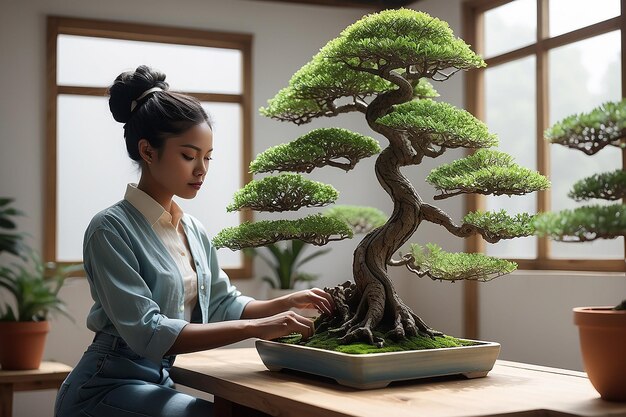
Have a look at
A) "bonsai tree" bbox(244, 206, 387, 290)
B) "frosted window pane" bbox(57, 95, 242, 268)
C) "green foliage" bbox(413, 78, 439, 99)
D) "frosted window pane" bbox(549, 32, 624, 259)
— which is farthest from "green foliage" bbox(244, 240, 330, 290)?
"green foliage" bbox(413, 78, 439, 99)

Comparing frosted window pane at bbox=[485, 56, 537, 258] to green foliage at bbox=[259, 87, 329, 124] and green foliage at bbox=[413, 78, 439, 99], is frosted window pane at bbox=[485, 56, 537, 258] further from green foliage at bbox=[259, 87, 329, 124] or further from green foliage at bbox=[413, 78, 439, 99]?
green foliage at bbox=[259, 87, 329, 124]

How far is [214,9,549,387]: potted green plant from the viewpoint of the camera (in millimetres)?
1954

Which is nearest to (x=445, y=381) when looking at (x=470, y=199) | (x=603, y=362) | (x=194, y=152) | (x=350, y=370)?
(x=350, y=370)

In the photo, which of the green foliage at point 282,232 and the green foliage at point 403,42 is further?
the green foliage at point 282,232

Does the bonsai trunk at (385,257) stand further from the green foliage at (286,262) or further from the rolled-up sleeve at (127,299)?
the green foliage at (286,262)

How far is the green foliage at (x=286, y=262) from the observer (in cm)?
605

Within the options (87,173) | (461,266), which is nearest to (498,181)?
(461,266)

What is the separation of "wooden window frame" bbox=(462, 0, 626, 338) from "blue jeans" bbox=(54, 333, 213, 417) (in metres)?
3.10

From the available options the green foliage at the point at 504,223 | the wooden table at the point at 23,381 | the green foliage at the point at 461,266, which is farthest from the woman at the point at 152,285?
the wooden table at the point at 23,381

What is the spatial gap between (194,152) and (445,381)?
0.85 meters

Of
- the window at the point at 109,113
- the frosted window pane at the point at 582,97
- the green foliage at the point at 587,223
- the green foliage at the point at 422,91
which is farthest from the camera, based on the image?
the window at the point at 109,113

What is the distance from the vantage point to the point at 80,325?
226 inches

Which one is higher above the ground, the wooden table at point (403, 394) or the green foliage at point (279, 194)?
the green foliage at point (279, 194)

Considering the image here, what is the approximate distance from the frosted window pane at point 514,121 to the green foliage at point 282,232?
10.2 ft
